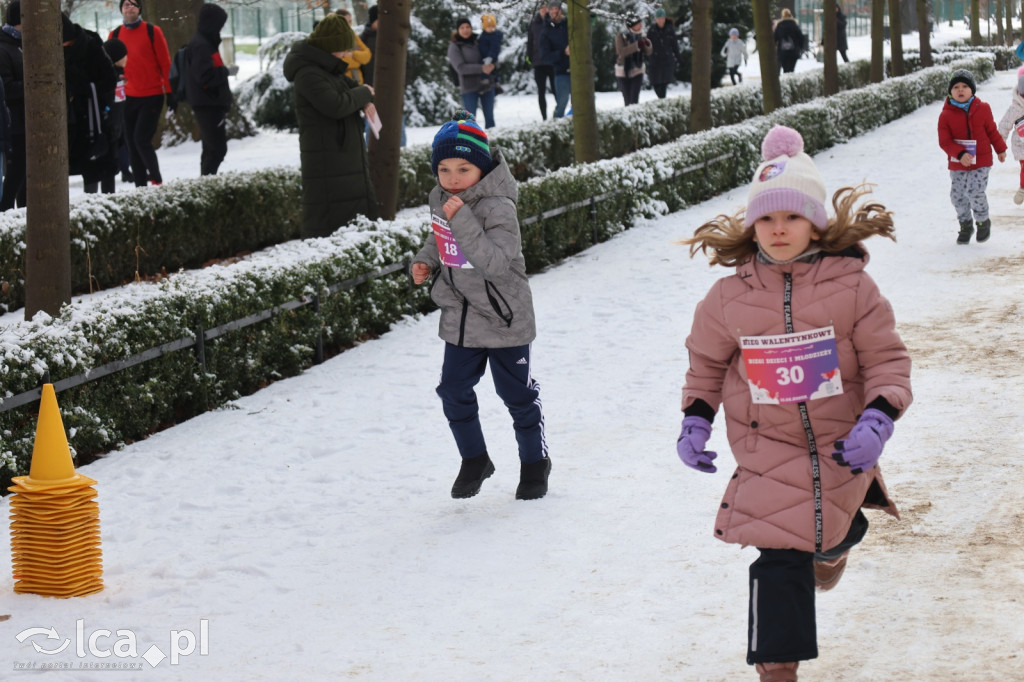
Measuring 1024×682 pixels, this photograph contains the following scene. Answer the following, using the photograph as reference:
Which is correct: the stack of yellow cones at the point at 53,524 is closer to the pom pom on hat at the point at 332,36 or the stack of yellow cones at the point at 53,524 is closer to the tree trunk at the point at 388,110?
the pom pom on hat at the point at 332,36

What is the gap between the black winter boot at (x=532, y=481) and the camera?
19.6 ft

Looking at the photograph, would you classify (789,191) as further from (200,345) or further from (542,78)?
(542,78)

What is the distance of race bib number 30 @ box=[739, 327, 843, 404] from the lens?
371cm

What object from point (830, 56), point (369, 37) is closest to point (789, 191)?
point (369, 37)

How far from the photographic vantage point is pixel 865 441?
11.5 ft

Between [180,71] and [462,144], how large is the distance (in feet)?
32.1

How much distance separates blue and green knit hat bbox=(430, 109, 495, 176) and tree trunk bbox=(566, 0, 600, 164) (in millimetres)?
9555

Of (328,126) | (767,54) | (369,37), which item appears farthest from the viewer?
(767,54)

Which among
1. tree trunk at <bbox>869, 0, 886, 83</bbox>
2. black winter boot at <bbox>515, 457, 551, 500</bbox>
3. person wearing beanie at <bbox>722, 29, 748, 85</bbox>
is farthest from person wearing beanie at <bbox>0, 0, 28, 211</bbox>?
person wearing beanie at <bbox>722, 29, 748, 85</bbox>

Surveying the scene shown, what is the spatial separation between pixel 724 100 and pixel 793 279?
19.9 meters

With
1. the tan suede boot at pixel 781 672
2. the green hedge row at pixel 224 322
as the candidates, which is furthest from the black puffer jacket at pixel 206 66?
the tan suede boot at pixel 781 672

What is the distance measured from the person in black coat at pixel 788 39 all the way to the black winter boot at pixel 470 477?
26.8 meters

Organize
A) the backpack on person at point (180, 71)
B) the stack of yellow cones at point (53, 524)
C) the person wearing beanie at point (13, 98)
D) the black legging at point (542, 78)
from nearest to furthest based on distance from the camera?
1. the stack of yellow cones at point (53, 524)
2. the person wearing beanie at point (13, 98)
3. the backpack on person at point (180, 71)
4. the black legging at point (542, 78)

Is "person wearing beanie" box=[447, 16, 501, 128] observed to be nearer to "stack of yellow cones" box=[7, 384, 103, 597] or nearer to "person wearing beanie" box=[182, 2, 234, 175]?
"person wearing beanie" box=[182, 2, 234, 175]
